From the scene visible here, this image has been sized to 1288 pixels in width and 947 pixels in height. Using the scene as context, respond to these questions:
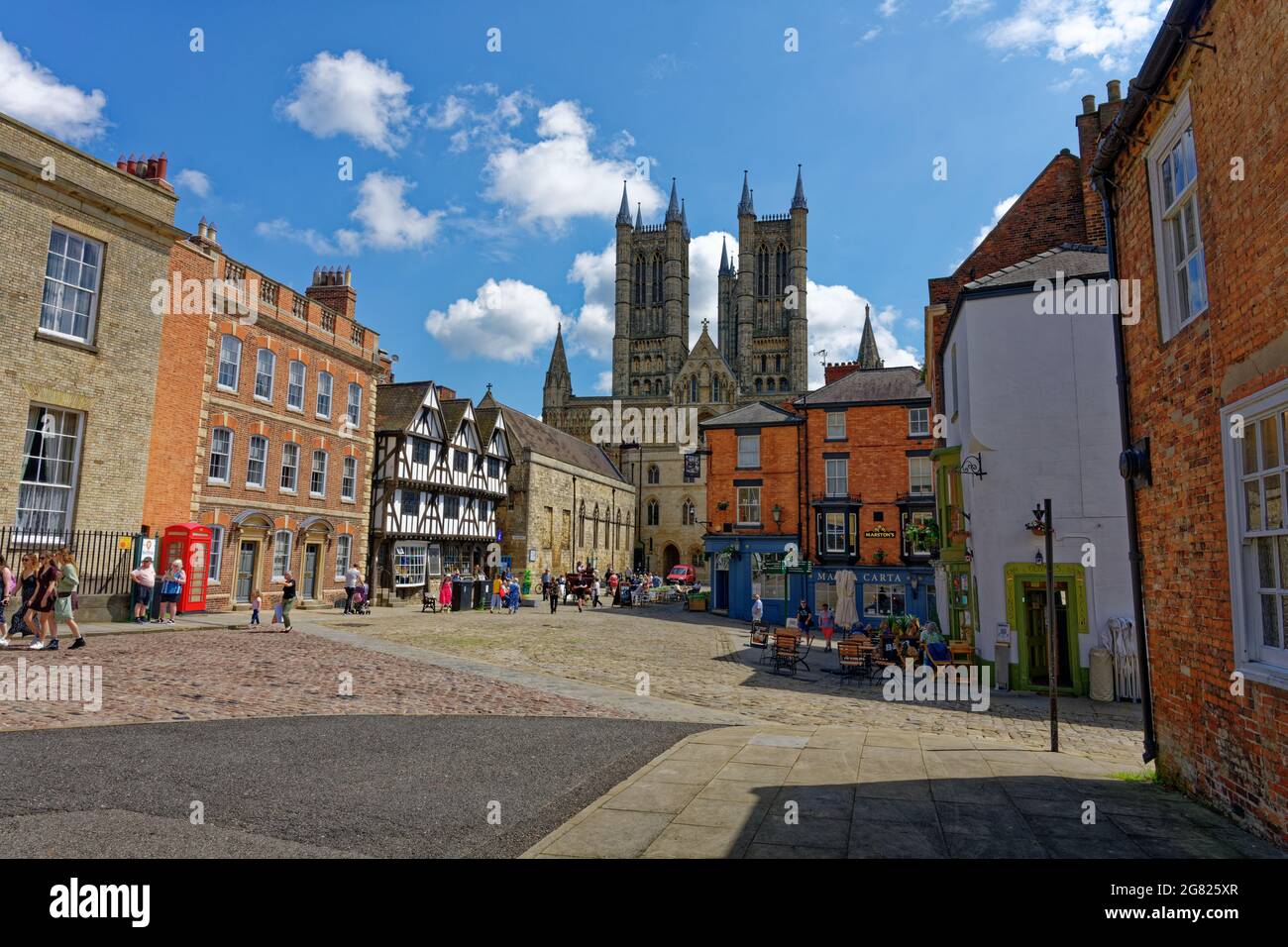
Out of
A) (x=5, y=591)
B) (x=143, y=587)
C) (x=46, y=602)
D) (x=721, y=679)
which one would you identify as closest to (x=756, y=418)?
(x=721, y=679)

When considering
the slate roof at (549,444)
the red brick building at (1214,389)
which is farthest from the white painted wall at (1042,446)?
the slate roof at (549,444)

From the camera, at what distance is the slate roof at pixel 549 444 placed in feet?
149

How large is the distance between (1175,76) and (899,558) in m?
25.5

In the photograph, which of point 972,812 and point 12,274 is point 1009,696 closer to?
point 972,812

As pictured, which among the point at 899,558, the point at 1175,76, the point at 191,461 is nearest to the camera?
the point at 1175,76

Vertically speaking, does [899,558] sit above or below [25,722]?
above

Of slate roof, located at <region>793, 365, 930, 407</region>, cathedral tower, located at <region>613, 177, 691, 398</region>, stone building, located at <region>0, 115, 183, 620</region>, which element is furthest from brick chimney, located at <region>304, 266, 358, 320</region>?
cathedral tower, located at <region>613, 177, 691, 398</region>

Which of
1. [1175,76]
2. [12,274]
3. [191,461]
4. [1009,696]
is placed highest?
[12,274]

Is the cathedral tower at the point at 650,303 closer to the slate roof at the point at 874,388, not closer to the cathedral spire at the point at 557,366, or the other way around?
the cathedral spire at the point at 557,366

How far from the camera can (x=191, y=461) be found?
21.0 m

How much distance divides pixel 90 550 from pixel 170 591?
6.36ft

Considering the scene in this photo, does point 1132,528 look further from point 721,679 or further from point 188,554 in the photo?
point 188,554

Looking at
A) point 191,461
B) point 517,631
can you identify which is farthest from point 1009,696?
point 191,461

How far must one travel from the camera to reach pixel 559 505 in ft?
163
